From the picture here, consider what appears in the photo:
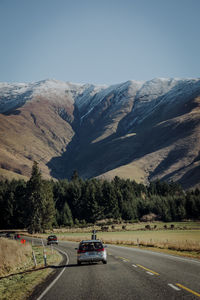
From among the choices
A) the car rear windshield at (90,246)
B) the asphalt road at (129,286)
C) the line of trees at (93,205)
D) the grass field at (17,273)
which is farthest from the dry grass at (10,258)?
the line of trees at (93,205)

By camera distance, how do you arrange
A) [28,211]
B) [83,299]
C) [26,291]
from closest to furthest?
[83,299]
[26,291]
[28,211]

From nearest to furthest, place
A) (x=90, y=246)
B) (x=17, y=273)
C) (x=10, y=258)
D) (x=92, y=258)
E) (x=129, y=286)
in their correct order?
(x=129, y=286) → (x=17, y=273) → (x=92, y=258) → (x=90, y=246) → (x=10, y=258)

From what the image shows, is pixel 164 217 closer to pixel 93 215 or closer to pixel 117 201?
pixel 117 201

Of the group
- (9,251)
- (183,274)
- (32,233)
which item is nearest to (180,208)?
(32,233)

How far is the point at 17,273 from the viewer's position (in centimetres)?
1959

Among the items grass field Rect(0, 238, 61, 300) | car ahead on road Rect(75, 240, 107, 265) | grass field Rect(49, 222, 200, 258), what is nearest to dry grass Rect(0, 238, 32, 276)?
grass field Rect(0, 238, 61, 300)

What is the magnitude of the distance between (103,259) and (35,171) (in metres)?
60.2

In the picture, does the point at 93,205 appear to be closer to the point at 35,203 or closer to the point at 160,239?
the point at 35,203

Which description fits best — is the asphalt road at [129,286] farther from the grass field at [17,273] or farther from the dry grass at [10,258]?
the dry grass at [10,258]

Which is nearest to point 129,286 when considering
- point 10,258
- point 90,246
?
point 90,246

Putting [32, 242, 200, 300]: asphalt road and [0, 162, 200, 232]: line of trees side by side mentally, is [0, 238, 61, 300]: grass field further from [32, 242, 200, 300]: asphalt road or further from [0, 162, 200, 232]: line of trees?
[0, 162, 200, 232]: line of trees

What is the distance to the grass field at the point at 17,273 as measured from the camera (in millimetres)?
12452

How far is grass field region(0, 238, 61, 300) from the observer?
12452mm

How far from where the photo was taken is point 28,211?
2968 inches
